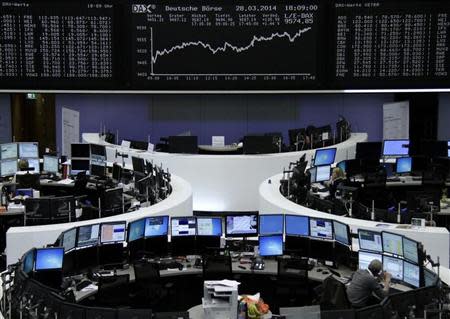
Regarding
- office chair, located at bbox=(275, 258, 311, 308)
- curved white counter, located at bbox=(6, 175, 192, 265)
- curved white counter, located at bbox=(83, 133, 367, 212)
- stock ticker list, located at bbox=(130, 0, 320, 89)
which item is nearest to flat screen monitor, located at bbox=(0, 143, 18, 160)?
curved white counter, located at bbox=(83, 133, 367, 212)

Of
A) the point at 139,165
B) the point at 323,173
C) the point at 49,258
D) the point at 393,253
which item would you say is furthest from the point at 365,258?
the point at 139,165

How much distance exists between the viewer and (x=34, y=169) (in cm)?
1405

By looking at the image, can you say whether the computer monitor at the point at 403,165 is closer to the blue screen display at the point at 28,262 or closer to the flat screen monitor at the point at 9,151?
the flat screen monitor at the point at 9,151

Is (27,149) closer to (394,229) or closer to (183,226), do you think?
(183,226)

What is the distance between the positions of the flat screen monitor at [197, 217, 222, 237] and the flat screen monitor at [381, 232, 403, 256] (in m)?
2.03

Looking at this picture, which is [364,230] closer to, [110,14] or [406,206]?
[406,206]

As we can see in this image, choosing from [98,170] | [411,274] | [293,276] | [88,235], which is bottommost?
[293,276]

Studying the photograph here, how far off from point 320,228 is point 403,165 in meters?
5.18

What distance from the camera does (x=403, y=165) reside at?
45.4 ft

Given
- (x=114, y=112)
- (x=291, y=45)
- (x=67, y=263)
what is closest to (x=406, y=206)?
(x=291, y=45)

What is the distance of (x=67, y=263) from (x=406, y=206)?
16.8 feet

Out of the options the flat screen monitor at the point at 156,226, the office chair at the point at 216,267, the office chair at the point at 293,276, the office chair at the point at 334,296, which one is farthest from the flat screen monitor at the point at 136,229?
the office chair at the point at 334,296

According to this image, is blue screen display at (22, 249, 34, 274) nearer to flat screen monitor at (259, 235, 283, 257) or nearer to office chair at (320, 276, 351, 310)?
flat screen monitor at (259, 235, 283, 257)

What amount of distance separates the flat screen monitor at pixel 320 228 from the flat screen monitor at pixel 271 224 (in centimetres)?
37
